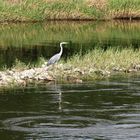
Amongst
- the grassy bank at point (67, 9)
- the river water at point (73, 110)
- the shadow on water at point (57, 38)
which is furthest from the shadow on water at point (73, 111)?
the grassy bank at point (67, 9)

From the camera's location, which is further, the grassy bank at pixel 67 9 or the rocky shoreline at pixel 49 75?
the grassy bank at pixel 67 9

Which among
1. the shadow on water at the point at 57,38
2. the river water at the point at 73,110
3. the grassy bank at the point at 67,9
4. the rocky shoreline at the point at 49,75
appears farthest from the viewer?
the grassy bank at the point at 67,9

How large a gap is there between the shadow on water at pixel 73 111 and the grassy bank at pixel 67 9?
30459 mm

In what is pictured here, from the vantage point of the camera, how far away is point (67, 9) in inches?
2032

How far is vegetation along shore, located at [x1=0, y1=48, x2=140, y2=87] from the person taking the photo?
65.0ft

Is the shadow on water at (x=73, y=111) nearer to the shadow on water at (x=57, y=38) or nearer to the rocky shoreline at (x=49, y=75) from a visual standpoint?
the rocky shoreline at (x=49, y=75)

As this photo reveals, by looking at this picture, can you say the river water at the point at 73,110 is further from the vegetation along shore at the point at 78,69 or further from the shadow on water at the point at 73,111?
the vegetation along shore at the point at 78,69

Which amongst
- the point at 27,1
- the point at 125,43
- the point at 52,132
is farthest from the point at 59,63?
the point at 27,1

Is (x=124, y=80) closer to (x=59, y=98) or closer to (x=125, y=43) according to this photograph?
(x=59, y=98)

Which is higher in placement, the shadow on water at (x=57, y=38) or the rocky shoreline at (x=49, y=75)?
the shadow on water at (x=57, y=38)

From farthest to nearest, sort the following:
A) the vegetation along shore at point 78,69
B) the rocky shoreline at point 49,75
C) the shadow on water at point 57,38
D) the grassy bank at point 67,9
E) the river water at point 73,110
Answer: the grassy bank at point 67,9 → the shadow on water at point 57,38 → the vegetation along shore at point 78,69 → the rocky shoreline at point 49,75 → the river water at point 73,110

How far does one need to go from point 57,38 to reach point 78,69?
1693 centimetres

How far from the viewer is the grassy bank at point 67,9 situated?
49719 mm

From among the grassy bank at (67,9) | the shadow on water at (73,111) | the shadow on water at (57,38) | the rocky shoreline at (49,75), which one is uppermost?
the grassy bank at (67,9)
